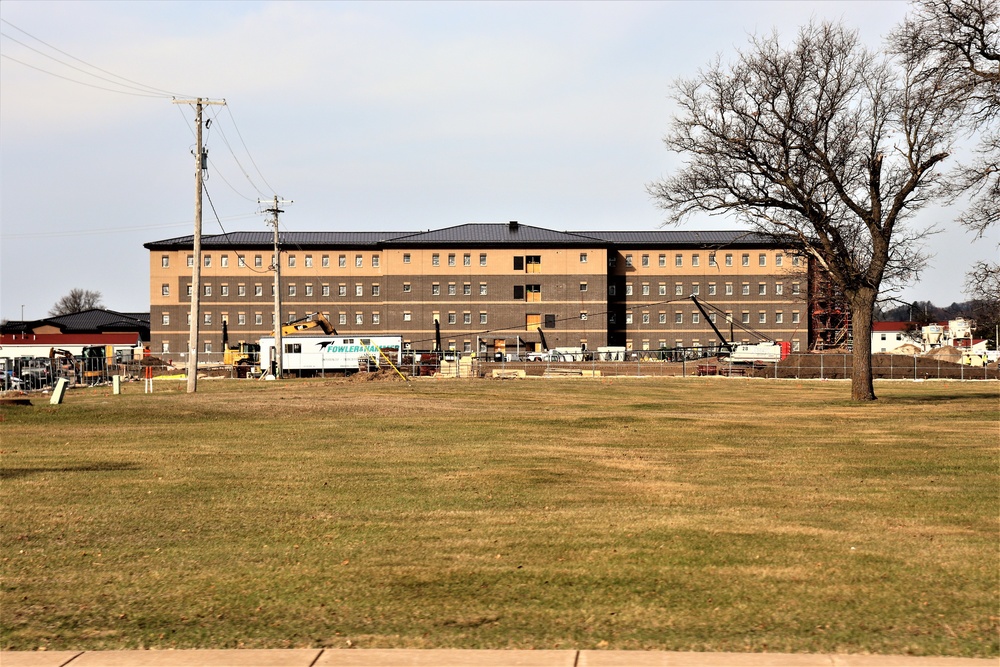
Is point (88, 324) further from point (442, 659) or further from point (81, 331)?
point (442, 659)

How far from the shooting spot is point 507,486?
1568 centimetres

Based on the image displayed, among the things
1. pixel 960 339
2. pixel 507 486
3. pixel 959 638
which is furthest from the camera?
pixel 960 339

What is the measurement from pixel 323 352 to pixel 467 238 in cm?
3955

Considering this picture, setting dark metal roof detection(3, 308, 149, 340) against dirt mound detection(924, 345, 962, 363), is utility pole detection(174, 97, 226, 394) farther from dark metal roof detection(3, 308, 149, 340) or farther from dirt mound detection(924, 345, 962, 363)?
dark metal roof detection(3, 308, 149, 340)

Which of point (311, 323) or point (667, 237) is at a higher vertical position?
point (667, 237)

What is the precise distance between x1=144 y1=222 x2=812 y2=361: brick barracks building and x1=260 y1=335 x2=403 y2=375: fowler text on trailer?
109ft

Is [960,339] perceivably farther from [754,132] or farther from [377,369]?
[754,132]

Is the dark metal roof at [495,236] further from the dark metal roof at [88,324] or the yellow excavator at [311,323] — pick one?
the dark metal roof at [88,324]

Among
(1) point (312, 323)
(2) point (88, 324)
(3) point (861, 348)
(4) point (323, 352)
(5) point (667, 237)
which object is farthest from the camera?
(2) point (88, 324)

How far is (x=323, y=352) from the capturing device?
8112cm

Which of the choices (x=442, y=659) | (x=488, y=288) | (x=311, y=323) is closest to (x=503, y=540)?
(x=442, y=659)

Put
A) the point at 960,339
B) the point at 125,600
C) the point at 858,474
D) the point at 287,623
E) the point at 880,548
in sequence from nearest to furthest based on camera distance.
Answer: the point at 287,623 → the point at 125,600 → the point at 880,548 → the point at 858,474 → the point at 960,339

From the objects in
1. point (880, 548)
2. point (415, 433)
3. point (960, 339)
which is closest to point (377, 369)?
point (415, 433)

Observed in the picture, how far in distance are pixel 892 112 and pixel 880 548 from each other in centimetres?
2914
